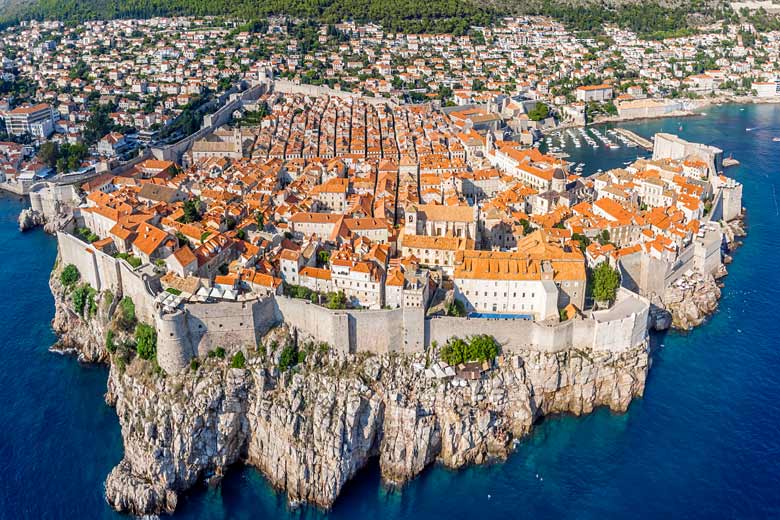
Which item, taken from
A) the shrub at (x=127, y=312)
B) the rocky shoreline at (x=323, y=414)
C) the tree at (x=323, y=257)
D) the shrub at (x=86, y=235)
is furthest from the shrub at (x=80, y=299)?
the tree at (x=323, y=257)

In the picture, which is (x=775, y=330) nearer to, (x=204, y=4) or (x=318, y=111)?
(x=318, y=111)

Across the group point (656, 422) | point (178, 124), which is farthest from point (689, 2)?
point (656, 422)

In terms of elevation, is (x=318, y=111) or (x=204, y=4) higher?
(x=204, y=4)

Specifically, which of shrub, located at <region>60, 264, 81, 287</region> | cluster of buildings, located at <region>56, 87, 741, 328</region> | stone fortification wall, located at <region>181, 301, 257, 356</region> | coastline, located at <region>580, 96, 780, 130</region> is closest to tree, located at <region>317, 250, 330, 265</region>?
cluster of buildings, located at <region>56, 87, 741, 328</region>

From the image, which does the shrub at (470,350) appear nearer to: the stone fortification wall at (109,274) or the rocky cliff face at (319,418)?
the rocky cliff face at (319,418)

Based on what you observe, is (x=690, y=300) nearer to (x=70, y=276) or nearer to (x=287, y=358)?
(x=287, y=358)

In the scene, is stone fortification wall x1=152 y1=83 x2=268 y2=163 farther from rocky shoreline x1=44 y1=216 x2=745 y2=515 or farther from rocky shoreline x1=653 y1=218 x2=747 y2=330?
rocky shoreline x1=653 y1=218 x2=747 y2=330

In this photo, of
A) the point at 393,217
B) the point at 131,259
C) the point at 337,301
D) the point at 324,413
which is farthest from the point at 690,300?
the point at 131,259
